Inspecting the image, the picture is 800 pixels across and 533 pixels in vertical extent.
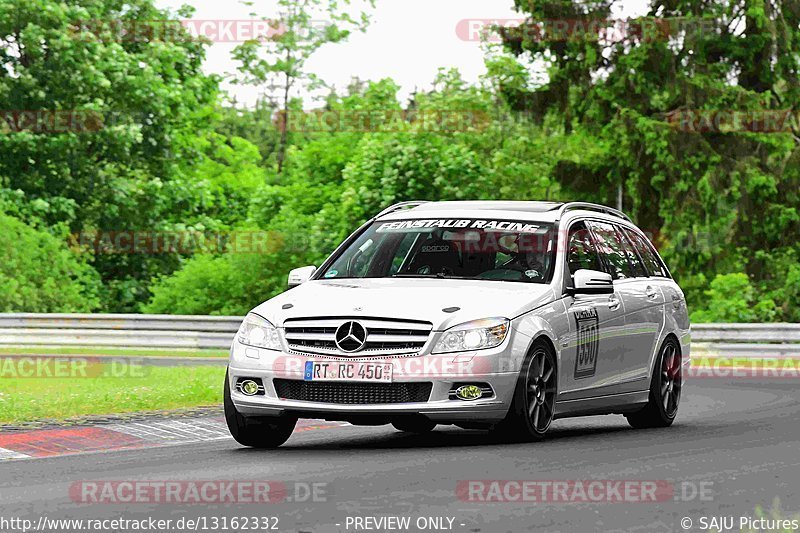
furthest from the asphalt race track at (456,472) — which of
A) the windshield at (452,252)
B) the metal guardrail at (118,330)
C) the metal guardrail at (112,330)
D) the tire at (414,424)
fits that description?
the metal guardrail at (112,330)

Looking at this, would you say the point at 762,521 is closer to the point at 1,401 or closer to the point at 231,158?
the point at 1,401

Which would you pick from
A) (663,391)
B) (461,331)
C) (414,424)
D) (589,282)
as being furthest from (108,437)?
(663,391)

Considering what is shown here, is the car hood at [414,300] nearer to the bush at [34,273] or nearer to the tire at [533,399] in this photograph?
the tire at [533,399]

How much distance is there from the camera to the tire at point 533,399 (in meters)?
11.2

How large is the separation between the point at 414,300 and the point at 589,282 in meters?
1.52

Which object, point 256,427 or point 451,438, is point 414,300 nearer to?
point 256,427

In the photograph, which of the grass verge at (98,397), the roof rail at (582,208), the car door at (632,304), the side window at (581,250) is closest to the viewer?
the side window at (581,250)

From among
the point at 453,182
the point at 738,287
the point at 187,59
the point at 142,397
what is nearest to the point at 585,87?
the point at 453,182

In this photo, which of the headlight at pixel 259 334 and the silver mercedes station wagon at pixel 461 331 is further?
the headlight at pixel 259 334

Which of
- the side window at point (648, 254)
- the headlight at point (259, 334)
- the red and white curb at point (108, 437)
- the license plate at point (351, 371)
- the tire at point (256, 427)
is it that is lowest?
the red and white curb at point (108, 437)

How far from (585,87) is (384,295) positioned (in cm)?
2899

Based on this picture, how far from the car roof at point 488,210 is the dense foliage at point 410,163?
20.3 meters

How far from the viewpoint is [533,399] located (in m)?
11.4

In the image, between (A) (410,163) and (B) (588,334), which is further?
→ (A) (410,163)
